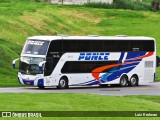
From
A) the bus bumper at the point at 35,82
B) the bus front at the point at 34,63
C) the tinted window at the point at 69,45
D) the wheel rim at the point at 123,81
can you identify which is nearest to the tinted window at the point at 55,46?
the bus front at the point at 34,63

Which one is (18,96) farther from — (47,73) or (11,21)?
(11,21)

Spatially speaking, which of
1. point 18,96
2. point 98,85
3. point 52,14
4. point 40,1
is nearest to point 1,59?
point 98,85

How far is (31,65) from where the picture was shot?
44.2m

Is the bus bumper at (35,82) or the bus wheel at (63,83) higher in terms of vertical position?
the bus bumper at (35,82)

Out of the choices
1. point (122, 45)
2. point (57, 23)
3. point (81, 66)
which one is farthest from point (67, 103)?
point (57, 23)

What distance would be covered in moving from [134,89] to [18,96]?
1783 centimetres

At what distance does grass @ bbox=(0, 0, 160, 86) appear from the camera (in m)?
59.9

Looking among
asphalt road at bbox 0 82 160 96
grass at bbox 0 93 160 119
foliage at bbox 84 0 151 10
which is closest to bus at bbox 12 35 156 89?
asphalt road at bbox 0 82 160 96

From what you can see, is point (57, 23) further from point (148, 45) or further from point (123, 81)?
point (123, 81)

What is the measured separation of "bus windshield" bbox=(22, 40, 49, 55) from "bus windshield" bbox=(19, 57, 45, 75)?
15.0 inches

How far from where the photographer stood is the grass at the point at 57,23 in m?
59.9

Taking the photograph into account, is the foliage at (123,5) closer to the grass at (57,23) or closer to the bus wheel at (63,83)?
the grass at (57,23)

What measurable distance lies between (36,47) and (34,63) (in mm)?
1002

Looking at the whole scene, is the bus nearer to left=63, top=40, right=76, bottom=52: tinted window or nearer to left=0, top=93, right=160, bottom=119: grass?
left=63, top=40, right=76, bottom=52: tinted window
